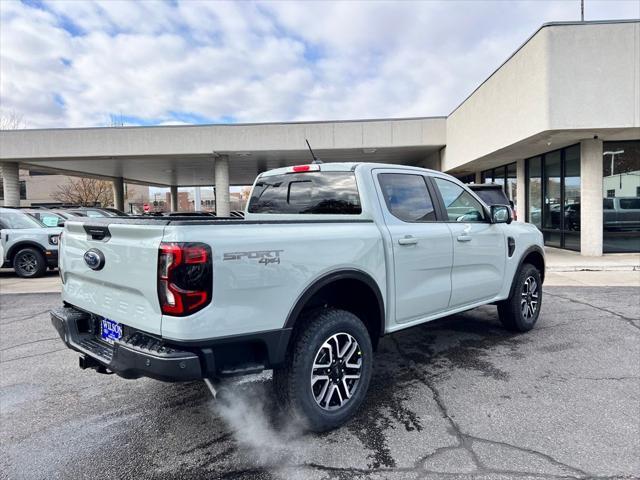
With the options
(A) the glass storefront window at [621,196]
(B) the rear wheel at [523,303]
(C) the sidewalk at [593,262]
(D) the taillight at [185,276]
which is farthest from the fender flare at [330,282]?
(A) the glass storefront window at [621,196]

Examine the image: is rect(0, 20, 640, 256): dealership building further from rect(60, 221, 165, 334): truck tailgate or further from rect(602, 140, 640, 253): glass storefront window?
rect(60, 221, 165, 334): truck tailgate

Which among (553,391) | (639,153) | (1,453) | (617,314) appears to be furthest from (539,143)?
(1,453)

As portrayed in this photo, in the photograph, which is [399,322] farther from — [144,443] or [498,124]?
[498,124]

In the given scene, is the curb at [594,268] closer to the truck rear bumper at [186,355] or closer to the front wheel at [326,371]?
the front wheel at [326,371]

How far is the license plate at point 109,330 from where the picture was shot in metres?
2.83

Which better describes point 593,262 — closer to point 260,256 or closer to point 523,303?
point 523,303

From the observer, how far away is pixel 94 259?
2883 millimetres

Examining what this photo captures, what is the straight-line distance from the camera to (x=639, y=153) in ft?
41.5

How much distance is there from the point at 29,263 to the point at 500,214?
35.1 ft

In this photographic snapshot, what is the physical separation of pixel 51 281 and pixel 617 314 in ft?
36.0

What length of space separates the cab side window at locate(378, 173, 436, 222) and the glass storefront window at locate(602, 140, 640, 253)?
11.3 m

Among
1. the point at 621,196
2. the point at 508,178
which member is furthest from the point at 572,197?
the point at 508,178

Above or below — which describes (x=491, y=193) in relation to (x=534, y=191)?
below

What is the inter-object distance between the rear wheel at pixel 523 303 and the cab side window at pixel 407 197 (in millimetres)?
1779
